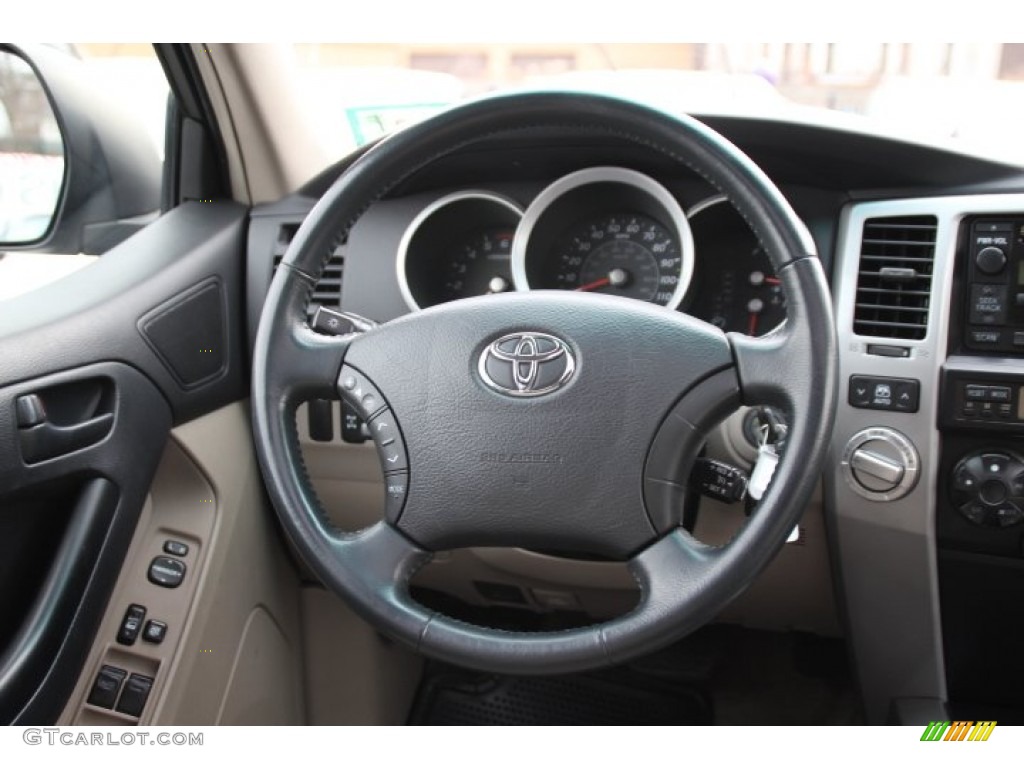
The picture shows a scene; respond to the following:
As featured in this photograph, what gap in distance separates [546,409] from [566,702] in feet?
3.62

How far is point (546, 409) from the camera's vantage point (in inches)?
37.8

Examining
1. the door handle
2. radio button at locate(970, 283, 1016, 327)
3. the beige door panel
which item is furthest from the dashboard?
the door handle

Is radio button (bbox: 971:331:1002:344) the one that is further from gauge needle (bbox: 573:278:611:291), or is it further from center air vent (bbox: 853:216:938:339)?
gauge needle (bbox: 573:278:611:291)

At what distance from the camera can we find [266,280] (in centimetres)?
150

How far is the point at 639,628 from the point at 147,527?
2.80 feet

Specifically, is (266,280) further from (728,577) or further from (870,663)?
(870,663)

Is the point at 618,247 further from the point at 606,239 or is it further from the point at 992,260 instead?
the point at 992,260

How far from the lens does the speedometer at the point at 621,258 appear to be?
4.46ft

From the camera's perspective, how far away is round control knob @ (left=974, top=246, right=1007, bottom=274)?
1.19 metres

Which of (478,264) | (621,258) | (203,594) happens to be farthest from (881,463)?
(203,594)

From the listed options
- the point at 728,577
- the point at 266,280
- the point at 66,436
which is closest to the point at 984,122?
the point at 728,577

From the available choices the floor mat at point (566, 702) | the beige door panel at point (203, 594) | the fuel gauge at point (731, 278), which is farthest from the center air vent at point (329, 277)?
the floor mat at point (566, 702)

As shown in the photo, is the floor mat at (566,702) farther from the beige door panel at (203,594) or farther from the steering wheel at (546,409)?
the steering wheel at (546,409)

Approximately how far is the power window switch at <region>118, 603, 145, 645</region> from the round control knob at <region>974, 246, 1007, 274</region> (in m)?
1.30
